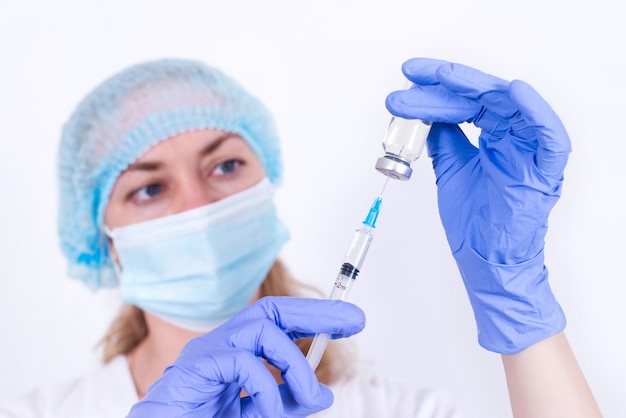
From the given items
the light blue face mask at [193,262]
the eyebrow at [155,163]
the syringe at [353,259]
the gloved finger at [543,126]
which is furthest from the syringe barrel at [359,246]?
the eyebrow at [155,163]

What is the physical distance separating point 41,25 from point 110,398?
4.05 feet

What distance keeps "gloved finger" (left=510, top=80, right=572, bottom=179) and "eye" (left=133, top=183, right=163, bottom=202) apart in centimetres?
100

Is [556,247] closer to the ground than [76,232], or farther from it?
farther from it

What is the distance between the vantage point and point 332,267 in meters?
2.20

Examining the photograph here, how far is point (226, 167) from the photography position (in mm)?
1861

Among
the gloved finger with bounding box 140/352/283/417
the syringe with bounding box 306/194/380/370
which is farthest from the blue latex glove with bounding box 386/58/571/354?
the gloved finger with bounding box 140/352/283/417

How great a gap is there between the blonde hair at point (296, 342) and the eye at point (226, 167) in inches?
13.2

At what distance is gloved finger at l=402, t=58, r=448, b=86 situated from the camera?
4.12 feet

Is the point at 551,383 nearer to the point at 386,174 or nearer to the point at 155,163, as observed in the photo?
the point at 386,174

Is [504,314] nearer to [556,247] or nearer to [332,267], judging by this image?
[556,247]

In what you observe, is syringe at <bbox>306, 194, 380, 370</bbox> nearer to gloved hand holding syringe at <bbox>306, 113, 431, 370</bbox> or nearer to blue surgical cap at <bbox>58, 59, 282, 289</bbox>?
gloved hand holding syringe at <bbox>306, 113, 431, 370</bbox>

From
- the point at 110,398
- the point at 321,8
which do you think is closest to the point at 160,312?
the point at 110,398

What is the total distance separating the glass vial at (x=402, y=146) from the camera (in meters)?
1.21

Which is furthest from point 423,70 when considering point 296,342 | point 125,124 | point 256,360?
point 296,342
